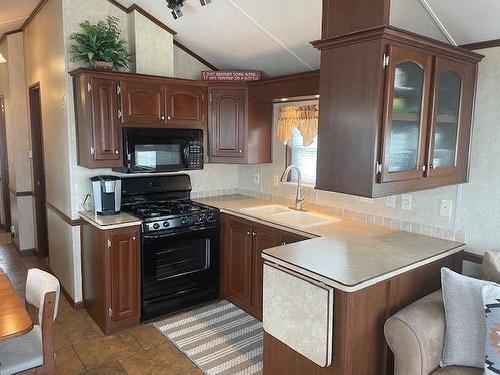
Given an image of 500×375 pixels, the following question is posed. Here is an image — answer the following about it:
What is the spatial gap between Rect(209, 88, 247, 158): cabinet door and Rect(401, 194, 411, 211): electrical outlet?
1.60 m

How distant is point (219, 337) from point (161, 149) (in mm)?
1705

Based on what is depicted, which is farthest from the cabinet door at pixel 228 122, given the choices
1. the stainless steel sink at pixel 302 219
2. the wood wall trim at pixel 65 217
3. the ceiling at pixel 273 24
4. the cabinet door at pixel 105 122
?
the wood wall trim at pixel 65 217

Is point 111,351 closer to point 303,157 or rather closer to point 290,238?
point 290,238

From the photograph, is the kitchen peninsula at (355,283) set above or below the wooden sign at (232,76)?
below

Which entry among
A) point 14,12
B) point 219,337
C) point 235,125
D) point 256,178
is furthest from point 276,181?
point 14,12

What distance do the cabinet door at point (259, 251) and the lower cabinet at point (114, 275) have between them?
0.96m

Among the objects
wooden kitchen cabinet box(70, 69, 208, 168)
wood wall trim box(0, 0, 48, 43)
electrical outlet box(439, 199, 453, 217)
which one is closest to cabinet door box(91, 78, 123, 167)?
wooden kitchen cabinet box(70, 69, 208, 168)

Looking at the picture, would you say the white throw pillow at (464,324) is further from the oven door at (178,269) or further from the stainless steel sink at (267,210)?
the oven door at (178,269)

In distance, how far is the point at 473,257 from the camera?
98.9 inches

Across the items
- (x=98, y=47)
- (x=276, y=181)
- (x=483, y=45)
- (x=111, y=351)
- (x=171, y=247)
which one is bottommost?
(x=111, y=351)

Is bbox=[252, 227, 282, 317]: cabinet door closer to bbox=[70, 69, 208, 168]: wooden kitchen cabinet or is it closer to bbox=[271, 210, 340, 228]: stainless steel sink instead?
bbox=[271, 210, 340, 228]: stainless steel sink

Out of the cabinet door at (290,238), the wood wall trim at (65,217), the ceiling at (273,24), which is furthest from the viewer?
the wood wall trim at (65,217)

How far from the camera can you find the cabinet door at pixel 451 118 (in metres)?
2.27

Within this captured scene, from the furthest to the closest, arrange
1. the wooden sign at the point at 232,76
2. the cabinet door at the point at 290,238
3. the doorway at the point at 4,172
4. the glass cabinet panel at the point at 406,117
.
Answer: the doorway at the point at 4,172
the wooden sign at the point at 232,76
the cabinet door at the point at 290,238
the glass cabinet panel at the point at 406,117
